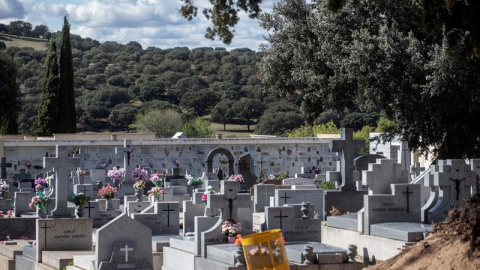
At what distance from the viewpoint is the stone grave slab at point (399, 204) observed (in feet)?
62.9

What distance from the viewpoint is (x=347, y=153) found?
25.3m

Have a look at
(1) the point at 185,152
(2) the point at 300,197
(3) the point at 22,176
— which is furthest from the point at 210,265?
(1) the point at 185,152

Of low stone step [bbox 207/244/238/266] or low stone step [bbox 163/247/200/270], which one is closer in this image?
low stone step [bbox 207/244/238/266]

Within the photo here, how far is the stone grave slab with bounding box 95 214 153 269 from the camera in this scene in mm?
15328

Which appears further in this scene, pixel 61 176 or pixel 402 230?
pixel 61 176

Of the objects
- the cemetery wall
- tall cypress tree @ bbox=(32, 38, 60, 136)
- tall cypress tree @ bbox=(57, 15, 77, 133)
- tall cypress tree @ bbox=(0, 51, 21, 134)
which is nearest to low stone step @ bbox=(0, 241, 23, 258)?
the cemetery wall

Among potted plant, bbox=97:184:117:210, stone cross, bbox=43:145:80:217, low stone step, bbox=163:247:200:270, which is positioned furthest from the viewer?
potted plant, bbox=97:184:117:210

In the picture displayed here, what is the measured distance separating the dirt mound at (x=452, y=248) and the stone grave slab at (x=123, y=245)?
417 centimetres

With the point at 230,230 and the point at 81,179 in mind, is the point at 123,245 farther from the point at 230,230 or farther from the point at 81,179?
the point at 81,179

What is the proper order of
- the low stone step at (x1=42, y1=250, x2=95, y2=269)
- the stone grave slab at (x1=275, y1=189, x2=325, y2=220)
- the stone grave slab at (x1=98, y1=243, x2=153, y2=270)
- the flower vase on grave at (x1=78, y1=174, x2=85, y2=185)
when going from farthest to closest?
the flower vase on grave at (x1=78, y1=174, x2=85, y2=185)
the stone grave slab at (x1=275, y1=189, x2=325, y2=220)
the low stone step at (x1=42, y1=250, x2=95, y2=269)
the stone grave slab at (x1=98, y1=243, x2=153, y2=270)

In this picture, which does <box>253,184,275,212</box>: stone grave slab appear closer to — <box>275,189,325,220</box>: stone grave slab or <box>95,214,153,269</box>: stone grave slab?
<box>275,189,325,220</box>: stone grave slab

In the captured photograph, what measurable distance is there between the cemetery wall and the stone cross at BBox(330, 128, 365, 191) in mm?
15603

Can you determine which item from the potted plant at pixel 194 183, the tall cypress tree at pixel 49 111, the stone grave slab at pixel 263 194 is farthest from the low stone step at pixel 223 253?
the tall cypress tree at pixel 49 111

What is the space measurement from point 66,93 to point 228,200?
39665mm
